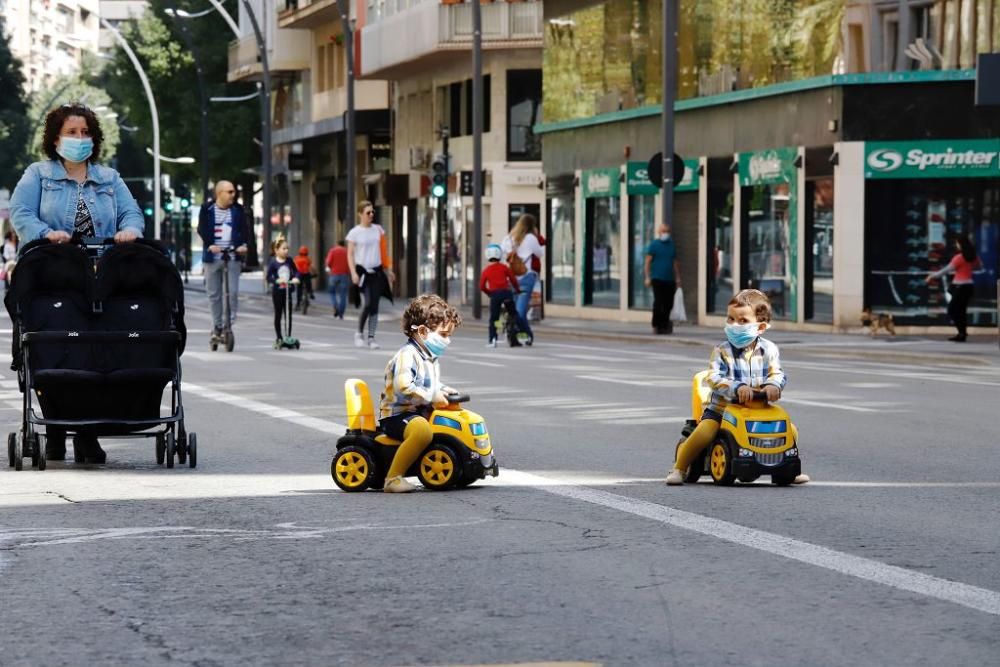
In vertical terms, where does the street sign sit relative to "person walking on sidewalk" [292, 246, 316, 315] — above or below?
above

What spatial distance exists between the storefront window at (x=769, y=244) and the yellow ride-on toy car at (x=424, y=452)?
1098 inches

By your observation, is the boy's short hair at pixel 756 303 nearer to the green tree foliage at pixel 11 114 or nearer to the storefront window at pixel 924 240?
the storefront window at pixel 924 240

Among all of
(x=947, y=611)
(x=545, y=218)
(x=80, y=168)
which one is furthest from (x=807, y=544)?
(x=545, y=218)

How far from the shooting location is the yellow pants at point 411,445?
11.4m

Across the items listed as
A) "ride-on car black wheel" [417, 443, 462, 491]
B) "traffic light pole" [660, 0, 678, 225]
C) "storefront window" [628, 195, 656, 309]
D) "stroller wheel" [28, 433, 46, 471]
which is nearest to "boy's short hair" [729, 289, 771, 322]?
"ride-on car black wheel" [417, 443, 462, 491]

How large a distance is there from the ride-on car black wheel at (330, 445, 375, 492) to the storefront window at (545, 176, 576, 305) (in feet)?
126

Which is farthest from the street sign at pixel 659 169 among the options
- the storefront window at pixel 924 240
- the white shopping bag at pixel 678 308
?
the storefront window at pixel 924 240

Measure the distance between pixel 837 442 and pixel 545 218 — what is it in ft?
123

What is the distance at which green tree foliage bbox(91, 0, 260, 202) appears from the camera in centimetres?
9031

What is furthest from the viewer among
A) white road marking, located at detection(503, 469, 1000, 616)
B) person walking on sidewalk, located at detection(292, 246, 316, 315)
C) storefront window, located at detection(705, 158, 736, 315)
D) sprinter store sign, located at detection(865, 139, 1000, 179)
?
person walking on sidewalk, located at detection(292, 246, 316, 315)

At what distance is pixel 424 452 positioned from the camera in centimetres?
1168

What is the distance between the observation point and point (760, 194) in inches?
1606

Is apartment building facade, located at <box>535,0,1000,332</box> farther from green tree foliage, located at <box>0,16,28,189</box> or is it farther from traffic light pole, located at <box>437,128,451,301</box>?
green tree foliage, located at <box>0,16,28,189</box>

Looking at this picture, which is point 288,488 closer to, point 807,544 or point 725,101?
point 807,544
